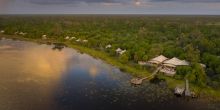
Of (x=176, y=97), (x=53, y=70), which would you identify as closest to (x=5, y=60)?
(x=53, y=70)

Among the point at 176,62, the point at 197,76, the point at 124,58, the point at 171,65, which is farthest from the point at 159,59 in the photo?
the point at 197,76

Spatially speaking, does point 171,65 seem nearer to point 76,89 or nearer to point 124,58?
point 124,58

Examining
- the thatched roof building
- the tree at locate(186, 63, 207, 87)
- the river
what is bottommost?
the river

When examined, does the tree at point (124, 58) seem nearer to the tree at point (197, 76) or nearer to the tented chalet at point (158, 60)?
the tented chalet at point (158, 60)

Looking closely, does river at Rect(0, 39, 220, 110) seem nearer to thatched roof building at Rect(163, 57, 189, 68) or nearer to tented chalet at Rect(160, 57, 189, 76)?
tented chalet at Rect(160, 57, 189, 76)

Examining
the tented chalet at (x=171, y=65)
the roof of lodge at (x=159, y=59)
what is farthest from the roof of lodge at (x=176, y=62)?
the roof of lodge at (x=159, y=59)

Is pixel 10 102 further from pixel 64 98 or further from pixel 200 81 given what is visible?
pixel 200 81

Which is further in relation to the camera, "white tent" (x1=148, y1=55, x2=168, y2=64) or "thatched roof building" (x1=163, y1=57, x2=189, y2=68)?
"white tent" (x1=148, y1=55, x2=168, y2=64)

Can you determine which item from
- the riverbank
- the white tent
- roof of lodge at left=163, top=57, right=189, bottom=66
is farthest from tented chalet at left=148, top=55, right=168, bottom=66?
the riverbank
